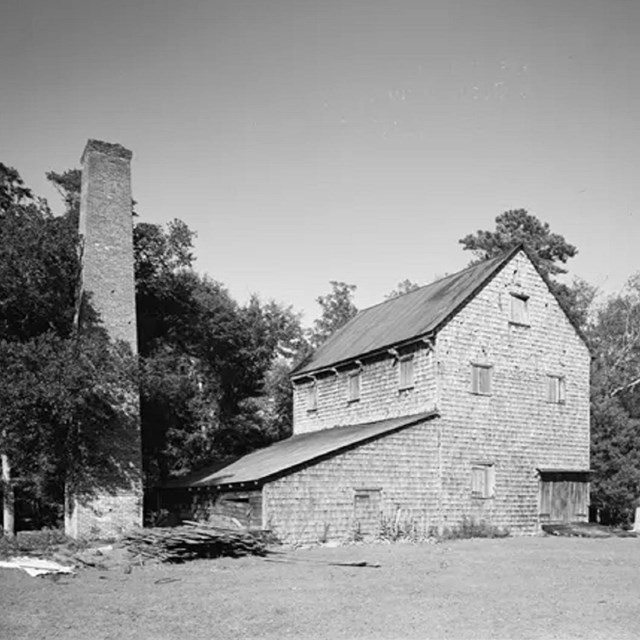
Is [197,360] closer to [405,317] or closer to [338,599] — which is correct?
[405,317]

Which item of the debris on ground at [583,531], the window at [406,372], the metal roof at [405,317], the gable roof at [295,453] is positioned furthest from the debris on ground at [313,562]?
the debris on ground at [583,531]

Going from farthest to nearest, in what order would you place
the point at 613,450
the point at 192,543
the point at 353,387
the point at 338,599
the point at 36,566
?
the point at 613,450 < the point at 353,387 < the point at 192,543 < the point at 36,566 < the point at 338,599

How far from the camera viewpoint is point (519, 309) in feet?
115

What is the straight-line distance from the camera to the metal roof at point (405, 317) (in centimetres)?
3400

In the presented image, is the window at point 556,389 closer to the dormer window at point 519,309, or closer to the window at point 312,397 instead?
the dormer window at point 519,309

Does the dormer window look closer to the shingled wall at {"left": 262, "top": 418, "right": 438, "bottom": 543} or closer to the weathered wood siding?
the weathered wood siding

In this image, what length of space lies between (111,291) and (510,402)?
16303mm

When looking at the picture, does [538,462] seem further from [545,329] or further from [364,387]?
[364,387]

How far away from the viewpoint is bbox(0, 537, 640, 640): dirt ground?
1352 centimetres

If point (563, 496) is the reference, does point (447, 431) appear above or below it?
above

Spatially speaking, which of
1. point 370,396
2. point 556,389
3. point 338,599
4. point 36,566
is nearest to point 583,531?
point 556,389

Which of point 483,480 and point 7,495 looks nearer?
point 7,495

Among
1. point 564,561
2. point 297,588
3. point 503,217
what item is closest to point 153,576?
point 297,588

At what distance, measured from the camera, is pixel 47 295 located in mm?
32031
